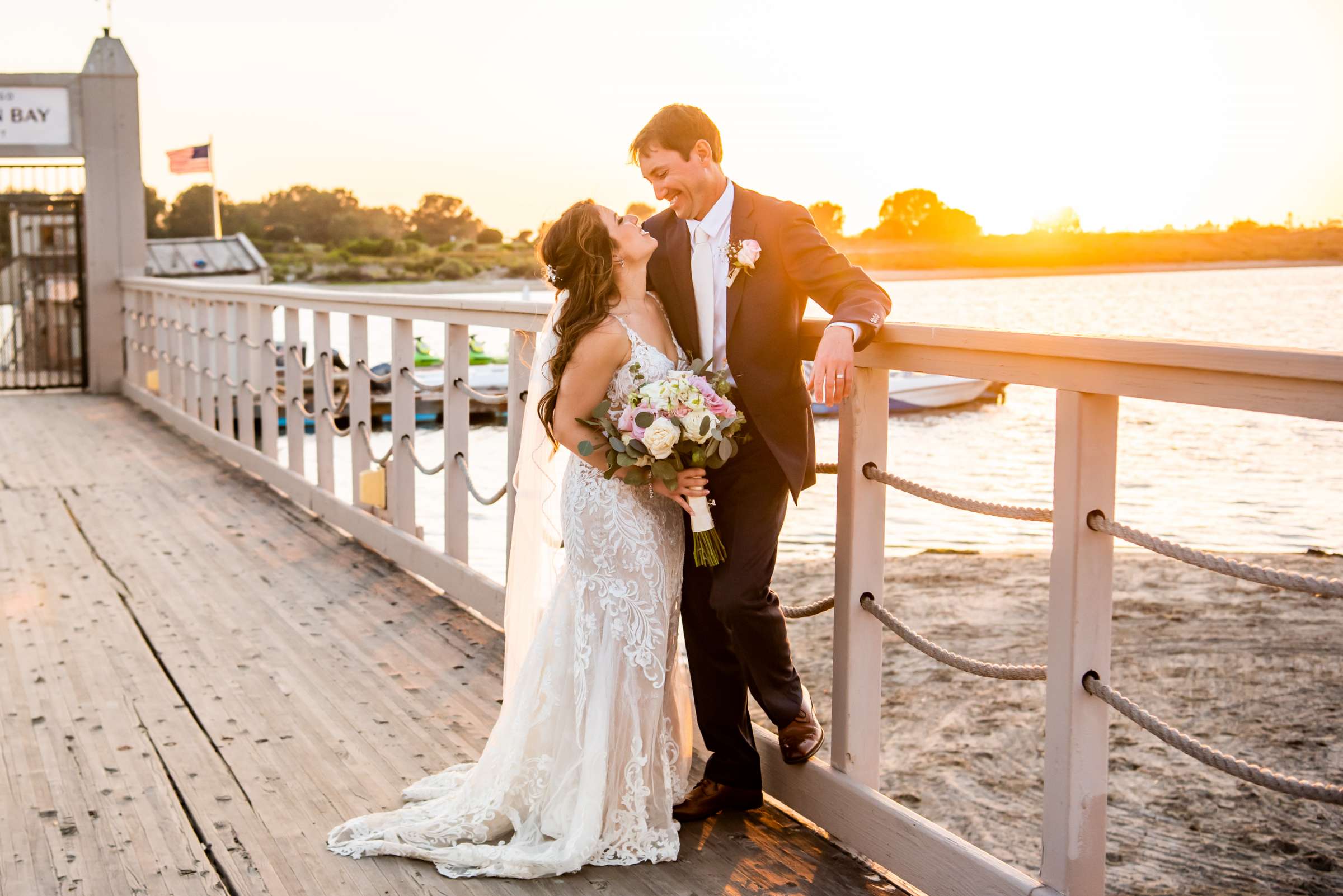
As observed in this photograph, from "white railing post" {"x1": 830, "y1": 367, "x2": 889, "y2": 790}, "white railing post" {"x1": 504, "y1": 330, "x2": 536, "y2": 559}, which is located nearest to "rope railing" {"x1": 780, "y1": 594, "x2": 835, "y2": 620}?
"white railing post" {"x1": 830, "y1": 367, "x2": 889, "y2": 790}

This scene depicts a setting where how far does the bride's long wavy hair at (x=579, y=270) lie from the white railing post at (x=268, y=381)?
5.41 meters

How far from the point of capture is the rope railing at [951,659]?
7.70ft

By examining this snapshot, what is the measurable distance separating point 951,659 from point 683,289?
41.3 inches

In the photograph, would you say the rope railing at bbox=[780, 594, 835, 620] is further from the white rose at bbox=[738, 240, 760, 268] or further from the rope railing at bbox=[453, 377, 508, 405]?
the rope railing at bbox=[453, 377, 508, 405]

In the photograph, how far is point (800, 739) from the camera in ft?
9.75

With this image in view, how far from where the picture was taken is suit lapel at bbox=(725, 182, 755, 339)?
280 cm

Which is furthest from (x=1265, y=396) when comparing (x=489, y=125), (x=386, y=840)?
(x=489, y=125)

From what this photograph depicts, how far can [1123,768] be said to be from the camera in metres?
6.36

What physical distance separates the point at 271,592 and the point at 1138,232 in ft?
79.6

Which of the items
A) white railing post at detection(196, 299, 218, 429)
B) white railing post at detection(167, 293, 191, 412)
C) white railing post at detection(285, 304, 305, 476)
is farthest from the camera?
white railing post at detection(167, 293, 191, 412)

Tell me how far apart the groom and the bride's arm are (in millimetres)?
201

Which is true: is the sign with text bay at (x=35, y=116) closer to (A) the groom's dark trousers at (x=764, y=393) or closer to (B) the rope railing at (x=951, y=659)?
(A) the groom's dark trousers at (x=764, y=393)

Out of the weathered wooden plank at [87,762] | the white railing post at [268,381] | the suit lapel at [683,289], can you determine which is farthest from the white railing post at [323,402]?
the suit lapel at [683,289]

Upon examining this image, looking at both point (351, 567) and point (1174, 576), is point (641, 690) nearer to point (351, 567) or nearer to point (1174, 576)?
point (351, 567)
